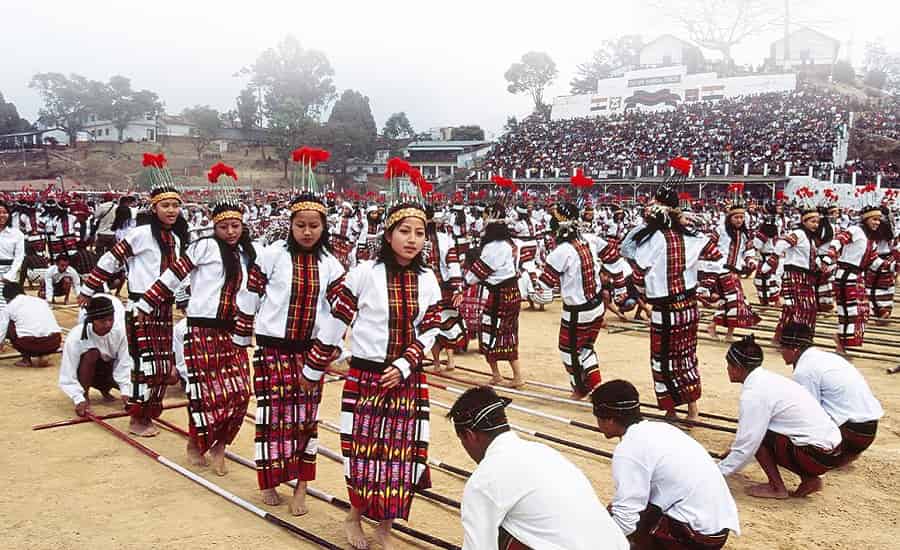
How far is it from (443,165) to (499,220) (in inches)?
1628

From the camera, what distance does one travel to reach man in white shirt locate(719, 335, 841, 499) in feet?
14.3

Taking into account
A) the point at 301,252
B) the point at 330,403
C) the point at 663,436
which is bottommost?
the point at 330,403

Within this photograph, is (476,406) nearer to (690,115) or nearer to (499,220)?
(499,220)

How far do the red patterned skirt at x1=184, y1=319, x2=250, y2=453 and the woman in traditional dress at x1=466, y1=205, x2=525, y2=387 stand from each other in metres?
3.21

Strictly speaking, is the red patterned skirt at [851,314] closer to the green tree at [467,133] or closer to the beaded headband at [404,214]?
the beaded headband at [404,214]

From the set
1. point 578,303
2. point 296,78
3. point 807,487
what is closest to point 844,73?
point 296,78

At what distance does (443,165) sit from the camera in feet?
159

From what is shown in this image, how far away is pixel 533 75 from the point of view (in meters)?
62.9

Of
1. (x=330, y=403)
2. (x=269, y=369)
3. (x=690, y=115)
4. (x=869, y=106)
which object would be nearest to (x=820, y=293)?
(x=330, y=403)

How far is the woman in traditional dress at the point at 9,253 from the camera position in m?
8.25

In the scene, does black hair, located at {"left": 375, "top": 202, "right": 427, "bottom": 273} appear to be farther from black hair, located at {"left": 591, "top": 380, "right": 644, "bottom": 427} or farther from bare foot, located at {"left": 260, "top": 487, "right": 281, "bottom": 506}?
bare foot, located at {"left": 260, "top": 487, "right": 281, "bottom": 506}

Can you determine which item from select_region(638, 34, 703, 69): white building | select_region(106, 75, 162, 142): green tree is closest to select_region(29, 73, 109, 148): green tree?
select_region(106, 75, 162, 142): green tree

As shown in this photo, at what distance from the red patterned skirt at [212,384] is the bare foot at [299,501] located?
955 millimetres

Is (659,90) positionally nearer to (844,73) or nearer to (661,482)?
(844,73)
